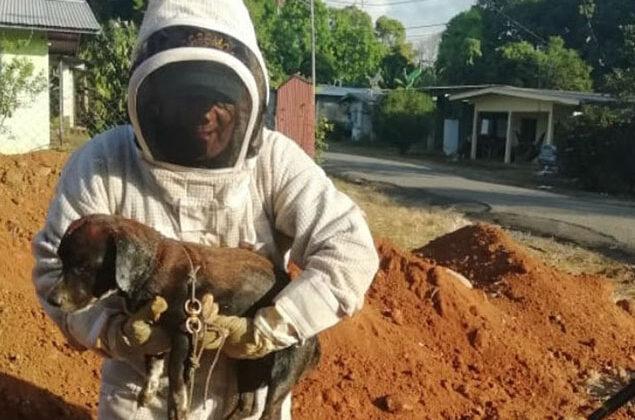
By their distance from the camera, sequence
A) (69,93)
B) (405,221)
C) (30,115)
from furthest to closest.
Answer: (69,93) → (30,115) → (405,221)

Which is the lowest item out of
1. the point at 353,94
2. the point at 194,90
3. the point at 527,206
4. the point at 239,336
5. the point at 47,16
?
the point at 527,206

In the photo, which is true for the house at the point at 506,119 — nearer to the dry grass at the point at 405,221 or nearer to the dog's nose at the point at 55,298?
the dry grass at the point at 405,221

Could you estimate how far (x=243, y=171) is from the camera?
2201 millimetres

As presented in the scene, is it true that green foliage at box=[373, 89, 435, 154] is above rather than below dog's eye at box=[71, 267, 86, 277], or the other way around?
below

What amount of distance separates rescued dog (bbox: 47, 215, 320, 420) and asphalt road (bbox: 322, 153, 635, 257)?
33.1 feet

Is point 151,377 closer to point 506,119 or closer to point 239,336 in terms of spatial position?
point 239,336

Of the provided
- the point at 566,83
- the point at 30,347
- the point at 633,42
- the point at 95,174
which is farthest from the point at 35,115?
the point at 566,83

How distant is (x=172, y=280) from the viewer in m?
2.02

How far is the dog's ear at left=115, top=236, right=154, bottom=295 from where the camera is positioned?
191 cm

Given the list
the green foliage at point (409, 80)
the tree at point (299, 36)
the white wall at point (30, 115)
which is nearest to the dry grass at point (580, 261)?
the white wall at point (30, 115)

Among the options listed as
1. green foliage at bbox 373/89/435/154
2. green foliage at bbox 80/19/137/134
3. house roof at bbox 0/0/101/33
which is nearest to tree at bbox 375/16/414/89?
green foliage at bbox 373/89/435/154

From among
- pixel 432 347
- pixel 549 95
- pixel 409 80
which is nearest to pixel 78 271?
pixel 432 347

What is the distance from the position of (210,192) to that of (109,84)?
33.1 feet

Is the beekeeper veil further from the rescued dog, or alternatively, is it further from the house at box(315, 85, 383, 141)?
the house at box(315, 85, 383, 141)
